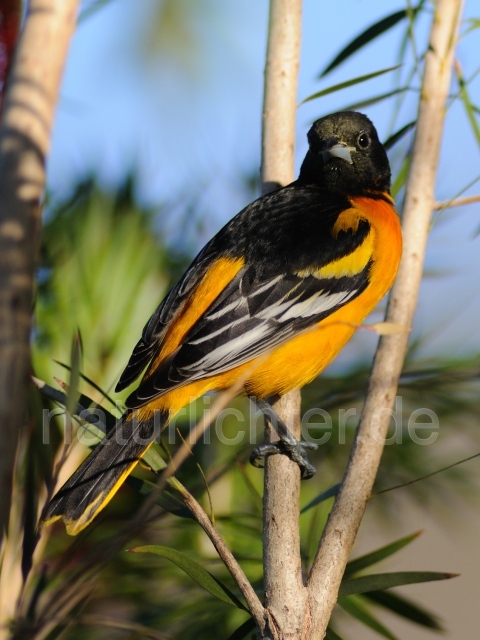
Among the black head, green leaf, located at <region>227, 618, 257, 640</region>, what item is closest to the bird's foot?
green leaf, located at <region>227, 618, 257, 640</region>

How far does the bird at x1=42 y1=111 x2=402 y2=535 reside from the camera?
1893mm

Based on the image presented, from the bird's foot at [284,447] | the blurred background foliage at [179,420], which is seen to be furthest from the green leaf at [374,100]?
the bird's foot at [284,447]

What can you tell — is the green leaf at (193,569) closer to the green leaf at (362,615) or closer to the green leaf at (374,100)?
the green leaf at (362,615)

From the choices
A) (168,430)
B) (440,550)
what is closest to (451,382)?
(168,430)

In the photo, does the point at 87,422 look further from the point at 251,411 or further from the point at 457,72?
the point at 457,72

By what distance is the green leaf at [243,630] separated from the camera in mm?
1420

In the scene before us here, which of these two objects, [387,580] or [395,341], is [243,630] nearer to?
[387,580]

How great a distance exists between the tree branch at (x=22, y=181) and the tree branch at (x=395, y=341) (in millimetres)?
632

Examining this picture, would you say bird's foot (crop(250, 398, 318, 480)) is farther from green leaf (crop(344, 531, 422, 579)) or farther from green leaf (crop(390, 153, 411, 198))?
green leaf (crop(390, 153, 411, 198))

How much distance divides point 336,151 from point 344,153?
0.10ft

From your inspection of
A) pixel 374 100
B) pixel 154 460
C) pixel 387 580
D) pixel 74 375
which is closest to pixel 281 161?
pixel 374 100

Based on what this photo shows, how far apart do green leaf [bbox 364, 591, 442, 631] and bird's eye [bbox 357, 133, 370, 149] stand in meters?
1.47

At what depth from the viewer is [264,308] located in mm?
2053

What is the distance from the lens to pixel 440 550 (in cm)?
310
